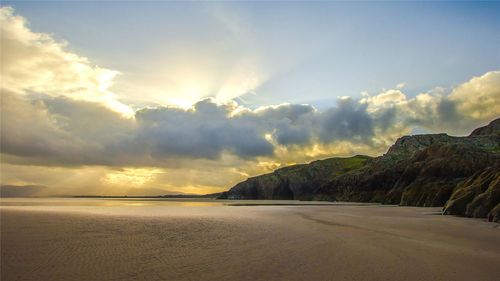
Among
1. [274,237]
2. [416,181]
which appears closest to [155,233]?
Answer: [274,237]

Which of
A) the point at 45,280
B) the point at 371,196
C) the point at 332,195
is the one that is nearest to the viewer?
the point at 45,280

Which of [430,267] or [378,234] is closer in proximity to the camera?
[430,267]

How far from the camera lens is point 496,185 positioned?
35.6 meters

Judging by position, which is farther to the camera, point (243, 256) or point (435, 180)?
point (435, 180)

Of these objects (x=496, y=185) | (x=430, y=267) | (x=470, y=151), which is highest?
(x=470, y=151)

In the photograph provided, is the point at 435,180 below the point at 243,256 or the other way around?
the other way around

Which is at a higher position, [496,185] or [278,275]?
[496,185]

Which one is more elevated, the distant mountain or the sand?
the distant mountain

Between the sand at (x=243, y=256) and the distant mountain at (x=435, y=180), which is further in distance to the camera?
the distant mountain at (x=435, y=180)

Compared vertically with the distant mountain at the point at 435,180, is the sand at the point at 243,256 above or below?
below

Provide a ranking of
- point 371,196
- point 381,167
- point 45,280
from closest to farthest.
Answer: point 45,280, point 371,196, point 381,167

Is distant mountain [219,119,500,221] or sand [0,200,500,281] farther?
distant mountain [219,119,500,221]

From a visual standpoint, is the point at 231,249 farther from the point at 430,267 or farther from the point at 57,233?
the point at 57,233

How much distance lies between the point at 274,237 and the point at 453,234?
11.4 metres
